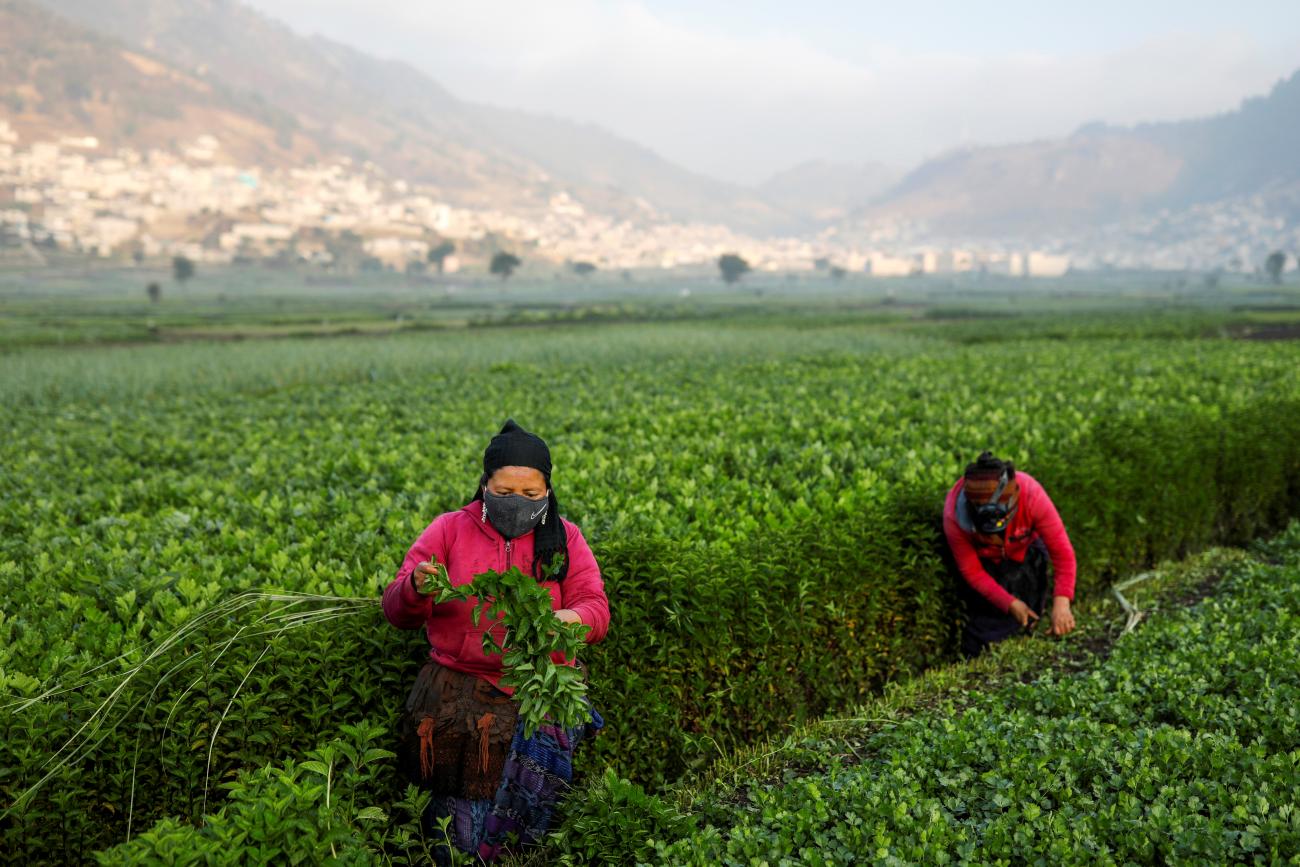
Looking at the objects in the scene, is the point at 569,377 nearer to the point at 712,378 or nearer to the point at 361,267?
the point at 712,378

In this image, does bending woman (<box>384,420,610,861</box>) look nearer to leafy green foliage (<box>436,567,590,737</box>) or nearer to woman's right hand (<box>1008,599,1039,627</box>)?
leafy green foliage (<box>436,567,590,737</box>)

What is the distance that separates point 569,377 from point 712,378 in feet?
11.4

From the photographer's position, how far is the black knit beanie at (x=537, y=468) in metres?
3.60

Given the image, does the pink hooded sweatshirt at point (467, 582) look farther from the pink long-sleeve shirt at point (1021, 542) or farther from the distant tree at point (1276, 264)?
the distant tree at point (1276, 264)

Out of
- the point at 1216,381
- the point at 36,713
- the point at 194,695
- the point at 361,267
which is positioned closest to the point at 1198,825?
the point at 194,695

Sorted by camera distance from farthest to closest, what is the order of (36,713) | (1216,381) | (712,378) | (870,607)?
(712,378), (1216,381), (870,607), (36,713)

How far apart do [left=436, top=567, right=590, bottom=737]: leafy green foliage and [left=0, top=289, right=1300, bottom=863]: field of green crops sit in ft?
1.84

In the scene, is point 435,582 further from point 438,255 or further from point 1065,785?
point 438,255

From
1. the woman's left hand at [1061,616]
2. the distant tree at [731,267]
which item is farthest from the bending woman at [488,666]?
the distant tree at [731,267]

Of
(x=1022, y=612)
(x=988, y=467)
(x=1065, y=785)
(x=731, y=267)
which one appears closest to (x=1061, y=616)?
(x=1022, y=612)

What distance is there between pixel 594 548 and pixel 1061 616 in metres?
3.80

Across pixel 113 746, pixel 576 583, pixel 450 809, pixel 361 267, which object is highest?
pixel 361 267

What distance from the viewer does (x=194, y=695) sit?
12.8 feet

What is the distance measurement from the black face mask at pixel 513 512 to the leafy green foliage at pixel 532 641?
0.37 m
